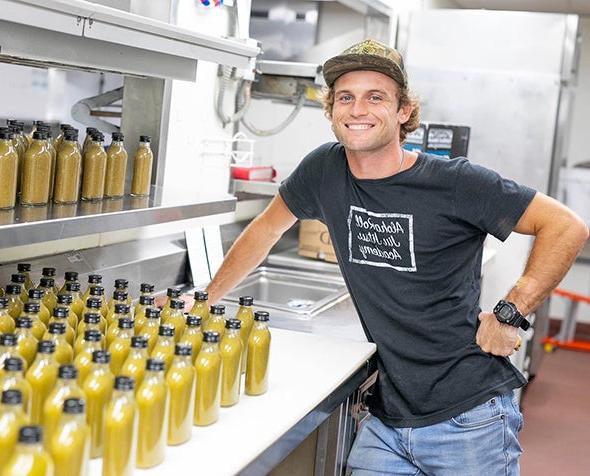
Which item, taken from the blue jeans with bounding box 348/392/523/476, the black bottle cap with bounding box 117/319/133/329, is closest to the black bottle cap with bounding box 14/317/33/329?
the black bottle cap with bounding box 117/319/133/329

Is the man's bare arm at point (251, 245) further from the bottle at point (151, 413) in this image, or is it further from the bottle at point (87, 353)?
the bottle at point (151, 413)

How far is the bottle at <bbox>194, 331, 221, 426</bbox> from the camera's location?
212 cm

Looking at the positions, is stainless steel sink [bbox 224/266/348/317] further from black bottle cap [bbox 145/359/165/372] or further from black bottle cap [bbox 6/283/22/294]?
black bottle cap [bbox 145/359/165/372]

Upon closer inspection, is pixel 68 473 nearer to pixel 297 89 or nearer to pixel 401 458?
pixel 401 458

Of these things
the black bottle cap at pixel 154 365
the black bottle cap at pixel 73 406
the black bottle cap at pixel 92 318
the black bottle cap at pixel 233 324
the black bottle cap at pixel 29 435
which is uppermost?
the black bottle cap at pixel 92 318

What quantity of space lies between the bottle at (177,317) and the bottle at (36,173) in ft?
1.41

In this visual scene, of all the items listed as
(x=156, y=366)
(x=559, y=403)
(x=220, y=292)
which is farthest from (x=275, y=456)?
(x=559, y=403)

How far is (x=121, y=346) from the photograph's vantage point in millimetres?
2098

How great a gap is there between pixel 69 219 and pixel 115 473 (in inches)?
25.7

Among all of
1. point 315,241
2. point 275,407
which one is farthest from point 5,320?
point 315,241

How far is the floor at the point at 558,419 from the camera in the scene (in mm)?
5121

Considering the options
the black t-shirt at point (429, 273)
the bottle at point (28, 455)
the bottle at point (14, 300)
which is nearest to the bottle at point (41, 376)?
the bottle at point (28, 455)

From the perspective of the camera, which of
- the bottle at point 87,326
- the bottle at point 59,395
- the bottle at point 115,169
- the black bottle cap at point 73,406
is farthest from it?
the bottle at point 115,169

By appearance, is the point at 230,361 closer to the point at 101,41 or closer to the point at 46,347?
the point at 46,347
